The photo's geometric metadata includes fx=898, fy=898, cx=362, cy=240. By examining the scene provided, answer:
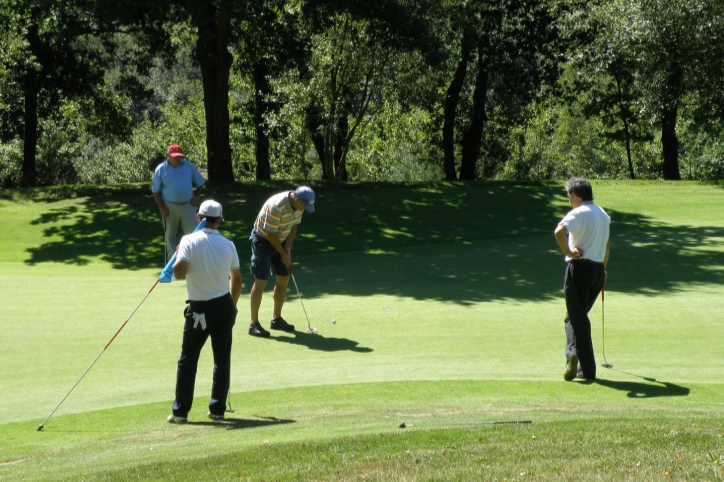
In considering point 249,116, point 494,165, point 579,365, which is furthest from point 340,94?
point 579,365

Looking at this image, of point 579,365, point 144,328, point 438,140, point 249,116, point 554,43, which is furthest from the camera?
point 438,140

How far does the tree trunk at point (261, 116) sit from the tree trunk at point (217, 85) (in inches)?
340

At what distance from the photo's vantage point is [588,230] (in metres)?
8.86

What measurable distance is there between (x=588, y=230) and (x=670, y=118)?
32.2 meters

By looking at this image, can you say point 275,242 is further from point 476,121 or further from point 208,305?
point 476,121

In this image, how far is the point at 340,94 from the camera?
1459 inches

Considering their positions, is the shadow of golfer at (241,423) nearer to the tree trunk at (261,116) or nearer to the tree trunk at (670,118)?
the tree trunk at (670,118)

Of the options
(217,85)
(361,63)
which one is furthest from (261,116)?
(217,85)

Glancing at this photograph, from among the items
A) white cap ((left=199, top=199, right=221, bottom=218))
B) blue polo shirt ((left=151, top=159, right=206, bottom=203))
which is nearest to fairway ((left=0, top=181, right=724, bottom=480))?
blue polo shirt ((left=151, top=159, right=206, bottom=203))

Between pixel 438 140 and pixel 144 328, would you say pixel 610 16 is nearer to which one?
pixel 438 140

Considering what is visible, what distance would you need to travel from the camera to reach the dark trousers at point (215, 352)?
7824mm

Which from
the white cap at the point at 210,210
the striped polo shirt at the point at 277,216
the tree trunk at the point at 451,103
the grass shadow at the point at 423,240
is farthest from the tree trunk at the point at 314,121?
the white cap at the point at 210,210

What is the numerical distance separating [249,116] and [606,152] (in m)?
35.7

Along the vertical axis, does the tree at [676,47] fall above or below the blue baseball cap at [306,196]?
above
